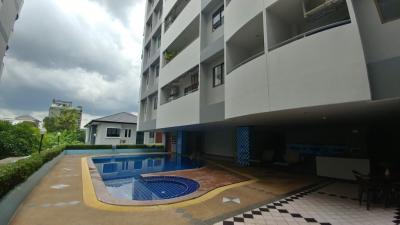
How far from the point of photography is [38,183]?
8.07 metres

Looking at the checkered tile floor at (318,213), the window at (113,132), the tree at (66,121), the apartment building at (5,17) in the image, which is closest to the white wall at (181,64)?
the checkered tile floor at (318,213)

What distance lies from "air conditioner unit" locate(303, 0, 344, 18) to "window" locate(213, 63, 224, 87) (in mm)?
5531

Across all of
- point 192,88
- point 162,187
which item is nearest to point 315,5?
point 162,187

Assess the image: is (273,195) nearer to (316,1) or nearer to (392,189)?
(392,189)

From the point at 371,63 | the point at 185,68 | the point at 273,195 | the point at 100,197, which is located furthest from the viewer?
the point at 185,68

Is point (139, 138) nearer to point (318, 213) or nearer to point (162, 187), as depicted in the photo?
point (162, 187)

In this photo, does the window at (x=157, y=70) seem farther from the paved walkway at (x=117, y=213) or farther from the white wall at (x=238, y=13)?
the paved walkway at (x=117, y=213)

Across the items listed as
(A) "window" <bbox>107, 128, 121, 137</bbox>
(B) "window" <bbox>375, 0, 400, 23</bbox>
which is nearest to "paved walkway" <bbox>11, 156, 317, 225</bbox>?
(B) "window" <bbox>375, 0, 400, 23</bbox>

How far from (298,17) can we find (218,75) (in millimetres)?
5316

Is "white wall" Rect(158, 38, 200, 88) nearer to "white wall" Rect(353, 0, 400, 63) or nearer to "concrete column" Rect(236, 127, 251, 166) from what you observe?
"concrete column" Rect(236, 127, 251, 166)

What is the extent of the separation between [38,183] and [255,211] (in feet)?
27.7

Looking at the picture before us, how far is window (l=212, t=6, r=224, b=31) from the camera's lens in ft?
41.7

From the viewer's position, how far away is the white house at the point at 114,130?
31.7 metres

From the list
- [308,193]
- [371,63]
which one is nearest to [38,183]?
[308,193]
